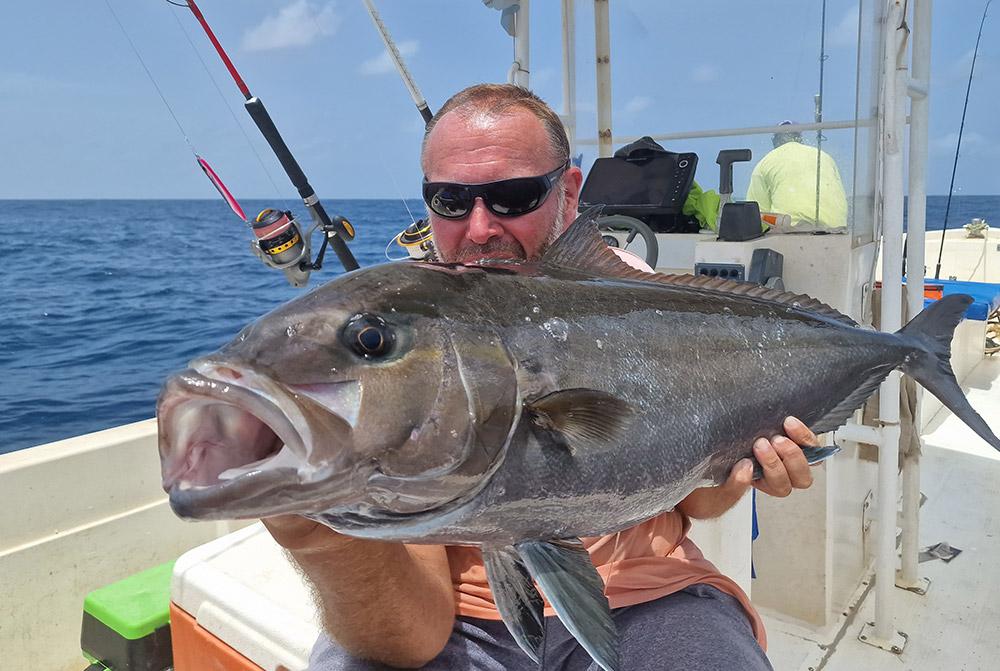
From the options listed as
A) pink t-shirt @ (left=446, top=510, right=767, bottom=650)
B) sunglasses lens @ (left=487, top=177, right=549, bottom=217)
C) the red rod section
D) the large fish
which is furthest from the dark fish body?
the red rod section

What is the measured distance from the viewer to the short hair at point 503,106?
2.62 m

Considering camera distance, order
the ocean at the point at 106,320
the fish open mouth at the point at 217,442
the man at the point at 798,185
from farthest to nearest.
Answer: the ocean at the point at 106,320 < the man at the point at 798,185 < the fish open mouth at the point at 217,442

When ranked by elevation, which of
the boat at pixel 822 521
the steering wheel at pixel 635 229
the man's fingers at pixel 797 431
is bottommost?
the boat at pixel 822 521

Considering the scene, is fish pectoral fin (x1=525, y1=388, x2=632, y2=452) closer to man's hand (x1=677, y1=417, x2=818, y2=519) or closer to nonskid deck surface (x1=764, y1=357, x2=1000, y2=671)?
man's hand (x1=677, y1=417, x2=818, y2=519)

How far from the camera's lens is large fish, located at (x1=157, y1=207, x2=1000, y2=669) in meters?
1.09

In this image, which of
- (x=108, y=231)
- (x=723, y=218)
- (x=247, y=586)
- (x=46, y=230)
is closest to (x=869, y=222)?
(x=723, y=218)

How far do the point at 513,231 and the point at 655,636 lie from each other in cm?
133

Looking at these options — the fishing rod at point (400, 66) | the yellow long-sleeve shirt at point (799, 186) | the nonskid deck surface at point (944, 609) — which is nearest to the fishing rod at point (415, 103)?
the fishing rod at point (400, 66)

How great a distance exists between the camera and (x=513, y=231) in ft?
8.09

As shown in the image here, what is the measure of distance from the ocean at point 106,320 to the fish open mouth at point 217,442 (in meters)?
0.63

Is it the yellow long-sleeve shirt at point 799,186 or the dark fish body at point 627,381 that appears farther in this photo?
the yellow long-sleeve shirt at point 799,186

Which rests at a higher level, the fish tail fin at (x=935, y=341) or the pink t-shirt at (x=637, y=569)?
the fish tail fin at (x=935, y=341)

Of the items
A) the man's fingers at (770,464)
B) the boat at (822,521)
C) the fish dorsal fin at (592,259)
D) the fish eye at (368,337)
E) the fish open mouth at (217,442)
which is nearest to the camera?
the fish open mouth at (217,442)

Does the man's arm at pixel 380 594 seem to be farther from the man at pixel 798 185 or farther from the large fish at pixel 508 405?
the man at pixel 798 185
